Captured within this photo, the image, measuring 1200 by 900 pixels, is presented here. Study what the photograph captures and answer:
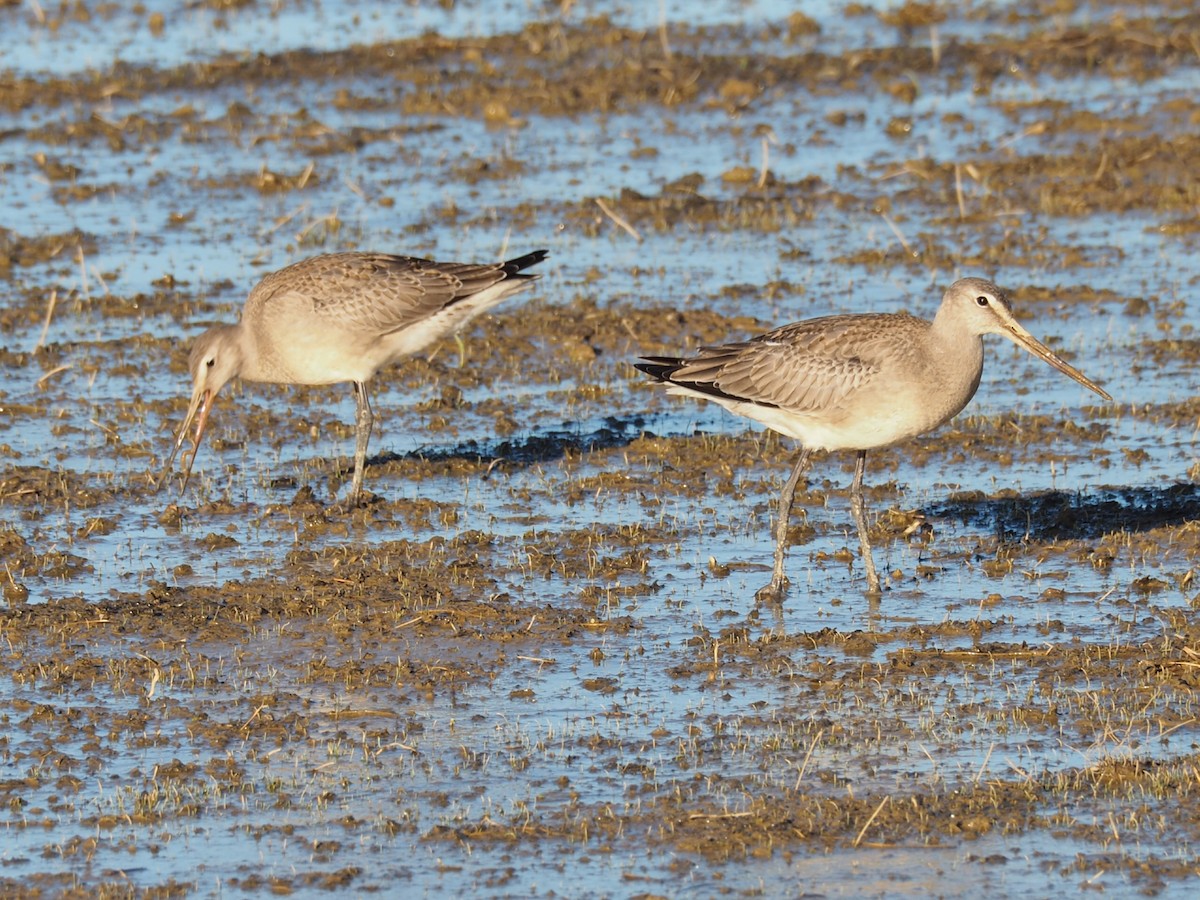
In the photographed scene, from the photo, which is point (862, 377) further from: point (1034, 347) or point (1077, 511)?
point (1077, 511)

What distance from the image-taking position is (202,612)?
9.80m

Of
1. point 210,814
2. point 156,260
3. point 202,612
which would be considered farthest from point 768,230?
point 210,814

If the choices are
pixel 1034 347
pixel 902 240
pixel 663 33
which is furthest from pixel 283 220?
pixel 1034 347

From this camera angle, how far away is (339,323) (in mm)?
11805

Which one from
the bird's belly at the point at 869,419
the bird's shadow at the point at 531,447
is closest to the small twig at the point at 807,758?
the bird's belly at the point at 869,419

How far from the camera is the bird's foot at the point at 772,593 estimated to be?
9.93 metres

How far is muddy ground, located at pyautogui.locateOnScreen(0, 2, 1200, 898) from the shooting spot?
24.8ft

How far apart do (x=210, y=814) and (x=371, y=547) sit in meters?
3.25

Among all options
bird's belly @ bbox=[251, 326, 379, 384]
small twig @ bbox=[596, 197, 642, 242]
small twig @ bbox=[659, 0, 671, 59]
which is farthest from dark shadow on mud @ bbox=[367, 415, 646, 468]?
small twig @ bbox=[659, 0, 671, 59]

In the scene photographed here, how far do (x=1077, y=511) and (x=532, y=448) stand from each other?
3.35 m

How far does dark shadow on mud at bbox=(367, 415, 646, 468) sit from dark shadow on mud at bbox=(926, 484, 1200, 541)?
2.27 meters

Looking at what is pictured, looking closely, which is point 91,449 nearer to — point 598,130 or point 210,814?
point 210,814

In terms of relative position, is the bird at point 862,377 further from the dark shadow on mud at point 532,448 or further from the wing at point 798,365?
the dark shadow on mud at point 532,448

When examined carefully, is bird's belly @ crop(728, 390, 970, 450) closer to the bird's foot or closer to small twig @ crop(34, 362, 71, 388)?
the bird's foot
